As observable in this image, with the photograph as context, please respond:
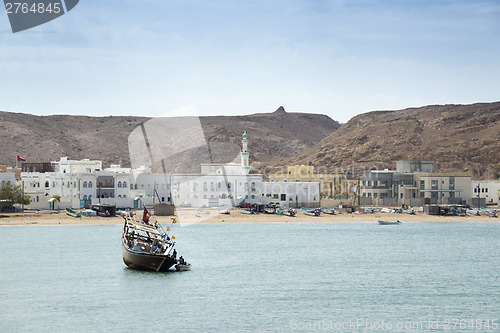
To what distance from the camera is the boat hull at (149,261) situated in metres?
50.1

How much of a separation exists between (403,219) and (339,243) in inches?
1306

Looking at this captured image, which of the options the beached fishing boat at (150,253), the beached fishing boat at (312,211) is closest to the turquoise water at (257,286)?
the beached fishing boat at (150,253)

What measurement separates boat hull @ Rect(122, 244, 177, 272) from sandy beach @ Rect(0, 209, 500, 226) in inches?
1617

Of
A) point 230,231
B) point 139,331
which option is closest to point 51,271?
point 139,331

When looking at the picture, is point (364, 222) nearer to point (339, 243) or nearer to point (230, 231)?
point (230, 231)

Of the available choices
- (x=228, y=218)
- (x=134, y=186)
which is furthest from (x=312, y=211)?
(x=134, y=186)

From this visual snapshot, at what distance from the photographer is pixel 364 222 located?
10812cm

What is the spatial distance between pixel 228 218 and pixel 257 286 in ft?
191

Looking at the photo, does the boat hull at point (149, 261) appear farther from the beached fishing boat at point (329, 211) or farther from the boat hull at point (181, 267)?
the beached fishing boat at point (329, 211)

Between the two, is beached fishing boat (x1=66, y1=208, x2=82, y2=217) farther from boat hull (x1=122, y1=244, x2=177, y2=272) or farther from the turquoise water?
boat hull (x1=122, y1=244, x2=177, y2=272)

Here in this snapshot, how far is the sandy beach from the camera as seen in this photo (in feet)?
306

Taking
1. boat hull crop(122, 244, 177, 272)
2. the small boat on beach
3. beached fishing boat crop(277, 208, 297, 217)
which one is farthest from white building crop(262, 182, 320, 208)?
boat hull crop(122, 244, 177, 272)

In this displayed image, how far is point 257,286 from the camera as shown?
46.7 meters

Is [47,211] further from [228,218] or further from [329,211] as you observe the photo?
[329,211]
